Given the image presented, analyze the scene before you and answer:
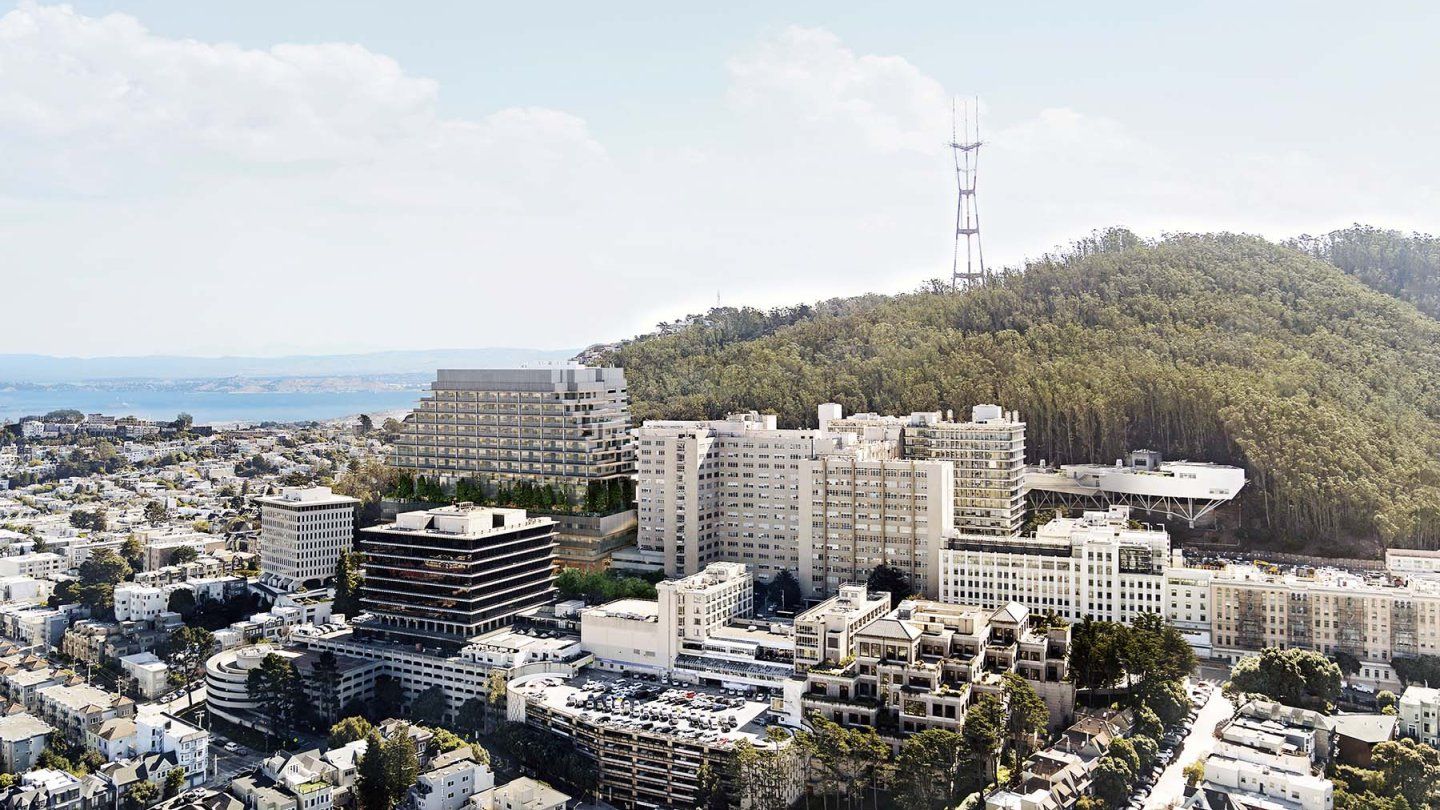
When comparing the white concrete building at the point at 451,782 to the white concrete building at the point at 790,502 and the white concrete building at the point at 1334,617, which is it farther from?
the white concrete building at the point at 1334,617

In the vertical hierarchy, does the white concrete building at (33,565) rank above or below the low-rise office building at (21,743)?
above

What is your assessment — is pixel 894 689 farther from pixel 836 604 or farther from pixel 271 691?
pixel 271 691

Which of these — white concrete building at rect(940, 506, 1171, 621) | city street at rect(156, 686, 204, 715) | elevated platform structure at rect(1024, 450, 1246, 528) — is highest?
elevated platform structure at rect(1024, 450, 1246, 528)

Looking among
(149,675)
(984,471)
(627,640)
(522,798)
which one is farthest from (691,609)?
(149,675)

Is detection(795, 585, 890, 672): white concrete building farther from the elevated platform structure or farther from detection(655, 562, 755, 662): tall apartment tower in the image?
the elevated platform structure

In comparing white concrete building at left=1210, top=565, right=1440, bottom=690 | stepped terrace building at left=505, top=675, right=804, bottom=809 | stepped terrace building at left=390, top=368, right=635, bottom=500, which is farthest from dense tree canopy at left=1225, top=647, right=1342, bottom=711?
stepped terrace building at left=390, top=368, right=635, bottom=500

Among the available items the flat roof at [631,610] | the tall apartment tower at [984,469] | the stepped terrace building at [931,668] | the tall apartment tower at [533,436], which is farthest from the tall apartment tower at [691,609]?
the tall apartment tower at [984,469]

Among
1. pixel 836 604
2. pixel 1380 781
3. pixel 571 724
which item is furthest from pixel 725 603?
pixel 1380 781
